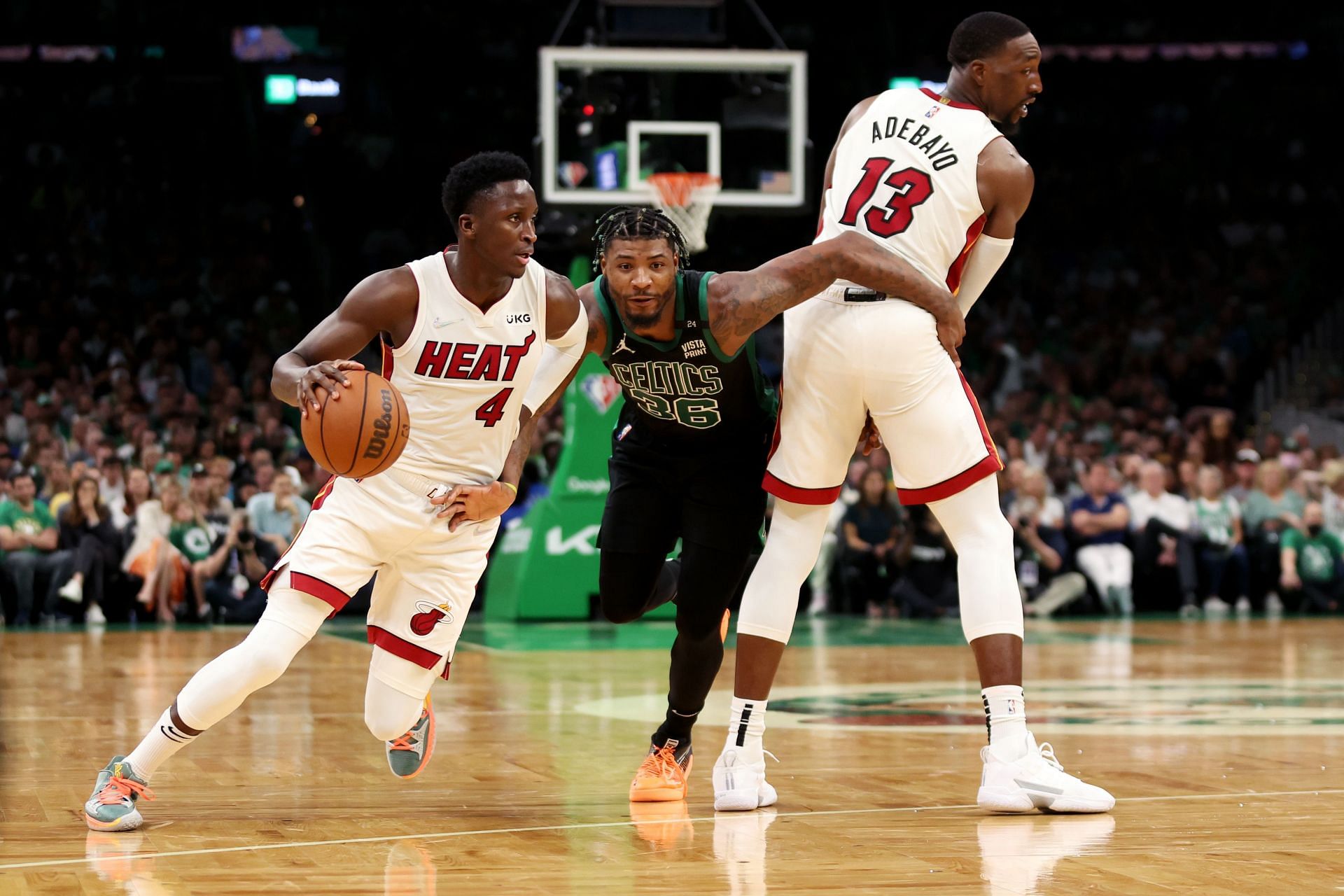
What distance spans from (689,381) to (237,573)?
9.10 meters

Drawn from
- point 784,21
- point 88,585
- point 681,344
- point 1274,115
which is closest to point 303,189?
point 784,21

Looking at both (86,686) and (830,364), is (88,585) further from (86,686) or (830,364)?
(830,364)

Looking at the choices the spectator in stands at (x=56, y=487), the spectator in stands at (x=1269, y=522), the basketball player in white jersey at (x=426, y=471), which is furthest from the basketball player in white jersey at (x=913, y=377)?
the spectator in stands at (x=1269, y=522)

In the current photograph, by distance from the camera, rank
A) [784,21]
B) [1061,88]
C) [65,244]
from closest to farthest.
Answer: [65,244] → [784,21] → [1061,88]

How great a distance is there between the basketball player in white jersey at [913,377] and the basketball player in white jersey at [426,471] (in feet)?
2.60

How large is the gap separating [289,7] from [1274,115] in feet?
45.7

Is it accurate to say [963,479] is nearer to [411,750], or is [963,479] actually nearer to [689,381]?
[689,381]

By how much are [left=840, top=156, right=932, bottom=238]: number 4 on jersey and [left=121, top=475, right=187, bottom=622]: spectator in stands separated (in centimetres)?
955

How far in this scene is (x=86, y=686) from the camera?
8422 mm

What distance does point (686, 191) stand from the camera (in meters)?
11.5

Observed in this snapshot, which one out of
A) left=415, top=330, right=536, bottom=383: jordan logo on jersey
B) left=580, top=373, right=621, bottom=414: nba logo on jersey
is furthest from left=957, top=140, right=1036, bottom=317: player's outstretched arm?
left=580, top=373, right=621, bottom=414: nba logo on jersey

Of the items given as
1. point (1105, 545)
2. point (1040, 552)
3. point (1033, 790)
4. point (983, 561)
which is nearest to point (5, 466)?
point (1040, 552)

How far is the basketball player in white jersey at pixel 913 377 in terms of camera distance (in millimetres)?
4961

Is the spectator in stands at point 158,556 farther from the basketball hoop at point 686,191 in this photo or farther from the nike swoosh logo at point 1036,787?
the nike swoosh logo at point 1036,787
